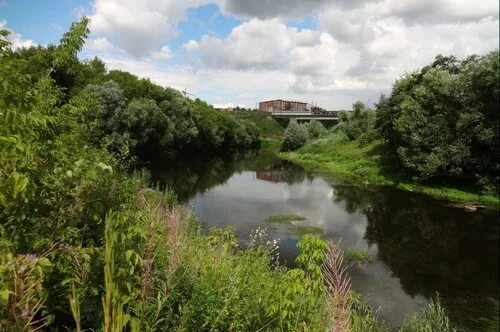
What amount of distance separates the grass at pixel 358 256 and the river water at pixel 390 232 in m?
0.30

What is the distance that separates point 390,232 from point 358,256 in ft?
17.1

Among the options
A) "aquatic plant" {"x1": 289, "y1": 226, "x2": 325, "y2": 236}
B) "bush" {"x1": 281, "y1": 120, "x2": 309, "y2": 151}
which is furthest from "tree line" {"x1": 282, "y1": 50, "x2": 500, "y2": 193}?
"bush" {"x1": 281, "y1": 120, "x2": 309, "y2": 151}

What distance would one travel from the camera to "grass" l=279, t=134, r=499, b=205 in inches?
914

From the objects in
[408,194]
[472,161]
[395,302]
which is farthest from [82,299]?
[408,194]

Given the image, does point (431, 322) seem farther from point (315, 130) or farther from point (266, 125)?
point (266, 125)

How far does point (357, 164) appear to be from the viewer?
139 ft

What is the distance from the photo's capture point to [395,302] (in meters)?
13.1

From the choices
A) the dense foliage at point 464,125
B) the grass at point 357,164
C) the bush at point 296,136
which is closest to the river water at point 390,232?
the grass at point 357,164

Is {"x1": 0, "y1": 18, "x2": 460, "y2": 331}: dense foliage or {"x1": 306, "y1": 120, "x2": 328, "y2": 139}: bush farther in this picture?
{"x1": 306, "y1": 120, "x2": 328, "y2": 139}: bush

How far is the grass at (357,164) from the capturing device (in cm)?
2322

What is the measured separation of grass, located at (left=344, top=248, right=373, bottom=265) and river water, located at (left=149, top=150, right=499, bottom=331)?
0.97 ft

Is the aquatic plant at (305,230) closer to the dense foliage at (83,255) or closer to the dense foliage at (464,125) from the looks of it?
the dense foliage at (464,125)

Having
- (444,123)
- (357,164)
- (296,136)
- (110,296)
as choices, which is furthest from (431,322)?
(296,136)

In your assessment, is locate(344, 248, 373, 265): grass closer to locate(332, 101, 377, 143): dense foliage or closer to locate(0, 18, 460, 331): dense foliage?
locate(0, 18, 460, 331): dense foliage
